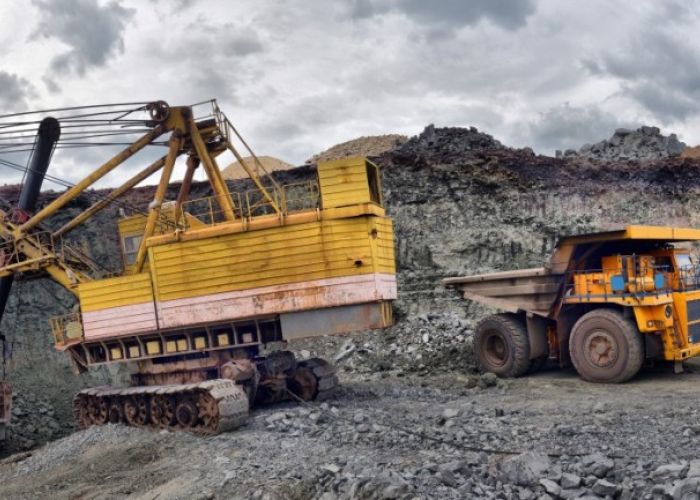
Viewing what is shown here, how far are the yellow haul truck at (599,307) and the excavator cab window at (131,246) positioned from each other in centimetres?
653

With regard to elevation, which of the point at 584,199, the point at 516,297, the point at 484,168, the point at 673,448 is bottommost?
the point at 673,448

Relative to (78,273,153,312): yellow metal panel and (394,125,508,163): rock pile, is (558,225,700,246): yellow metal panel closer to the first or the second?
(78,273,153,312): yellow metal panel

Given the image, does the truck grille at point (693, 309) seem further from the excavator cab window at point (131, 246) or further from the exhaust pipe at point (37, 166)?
the exhaust pipe at point (37, 166)

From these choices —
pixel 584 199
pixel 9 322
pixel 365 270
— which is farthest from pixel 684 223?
pixel 9 322

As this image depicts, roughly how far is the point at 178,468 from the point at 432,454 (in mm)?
3303

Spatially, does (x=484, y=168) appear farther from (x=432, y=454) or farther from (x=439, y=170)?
(x=432, y=454)

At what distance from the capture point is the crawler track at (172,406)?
10312 millimetres

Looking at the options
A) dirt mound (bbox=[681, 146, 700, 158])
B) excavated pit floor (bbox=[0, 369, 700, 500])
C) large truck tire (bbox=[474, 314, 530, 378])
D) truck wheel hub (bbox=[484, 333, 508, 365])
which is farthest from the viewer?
dirt mound (bbox=[681, 146, 700, 158])

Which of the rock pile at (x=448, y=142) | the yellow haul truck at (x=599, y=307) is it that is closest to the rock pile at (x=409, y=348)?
the yellow haul truck at (x=599, y=307)

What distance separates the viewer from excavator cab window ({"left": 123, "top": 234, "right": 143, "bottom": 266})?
14.0 m

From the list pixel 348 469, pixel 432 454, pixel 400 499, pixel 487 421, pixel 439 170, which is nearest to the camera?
pixel 400 499

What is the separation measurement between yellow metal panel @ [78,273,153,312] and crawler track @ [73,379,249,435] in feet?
5.14

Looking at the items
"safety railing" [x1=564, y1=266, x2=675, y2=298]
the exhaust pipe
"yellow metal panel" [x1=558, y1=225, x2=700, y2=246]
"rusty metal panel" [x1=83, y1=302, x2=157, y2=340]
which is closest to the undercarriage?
"rusty metal panel" [x1=83, y1=302, x2=157, y2=340]

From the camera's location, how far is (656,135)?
27047mm
